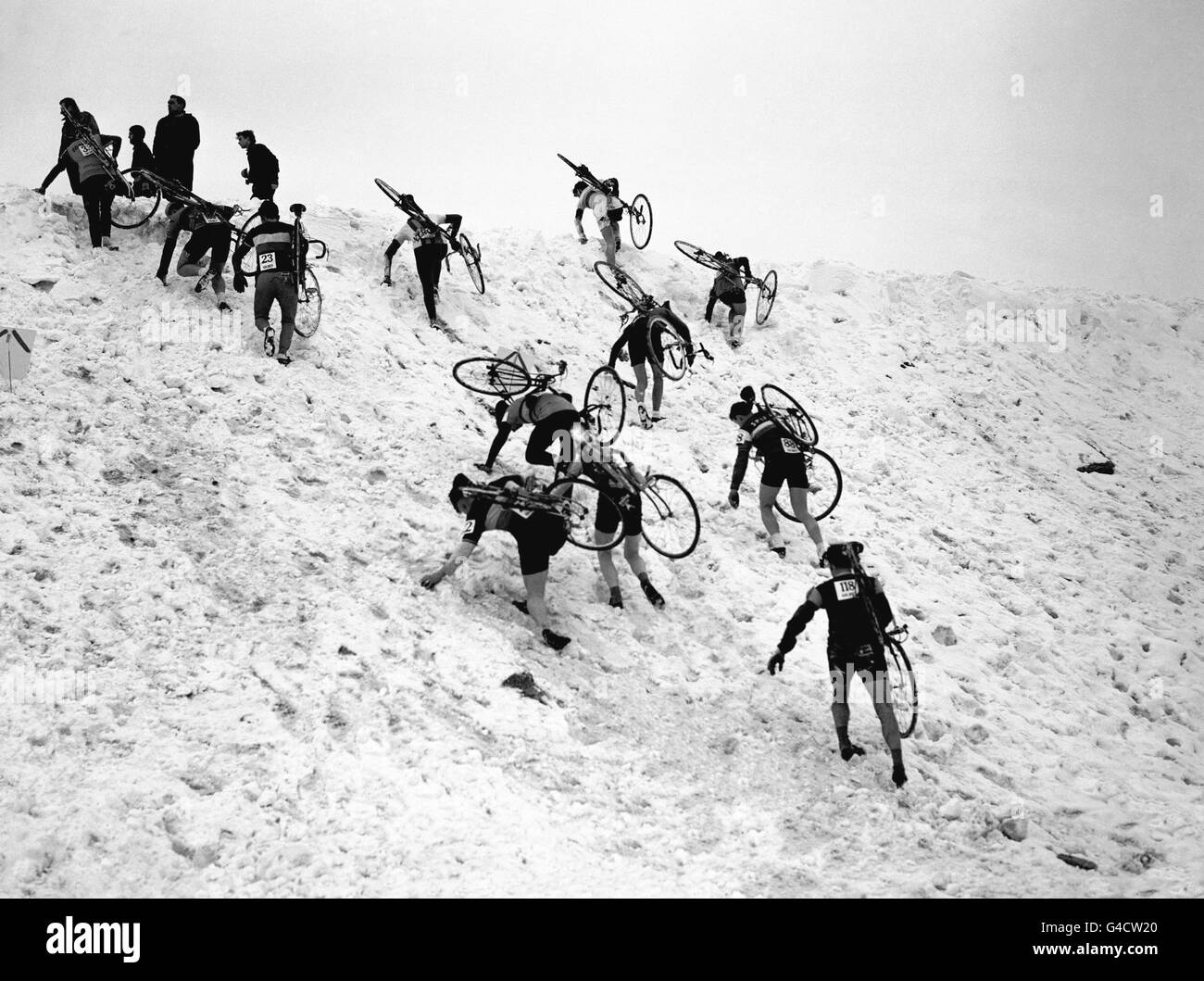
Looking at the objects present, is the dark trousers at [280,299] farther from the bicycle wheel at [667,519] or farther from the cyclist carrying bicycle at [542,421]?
the bicycle wheel at [667,519]

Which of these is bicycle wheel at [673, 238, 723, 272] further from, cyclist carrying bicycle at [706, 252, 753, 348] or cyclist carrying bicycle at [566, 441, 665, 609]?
cyclist carrying bicycle at [566, 441, 665, 609]

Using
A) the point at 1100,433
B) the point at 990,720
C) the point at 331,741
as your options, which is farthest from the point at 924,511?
the point at 331,741

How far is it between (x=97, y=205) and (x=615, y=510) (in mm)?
9419

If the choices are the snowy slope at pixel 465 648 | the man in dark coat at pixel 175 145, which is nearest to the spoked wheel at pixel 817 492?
the snowy slope at pixel 465 648

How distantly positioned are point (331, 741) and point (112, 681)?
203 centimetres

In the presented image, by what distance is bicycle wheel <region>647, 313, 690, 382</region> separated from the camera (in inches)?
577

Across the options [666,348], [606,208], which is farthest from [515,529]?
[606,208]

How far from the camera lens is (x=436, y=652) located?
370 inches

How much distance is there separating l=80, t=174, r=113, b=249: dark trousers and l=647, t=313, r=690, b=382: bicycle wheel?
8292 millimetres

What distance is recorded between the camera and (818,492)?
1419cm

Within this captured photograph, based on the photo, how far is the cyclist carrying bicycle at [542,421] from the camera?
1098 cm

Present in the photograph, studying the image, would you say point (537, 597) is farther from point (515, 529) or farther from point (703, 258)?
point (703, 258)
